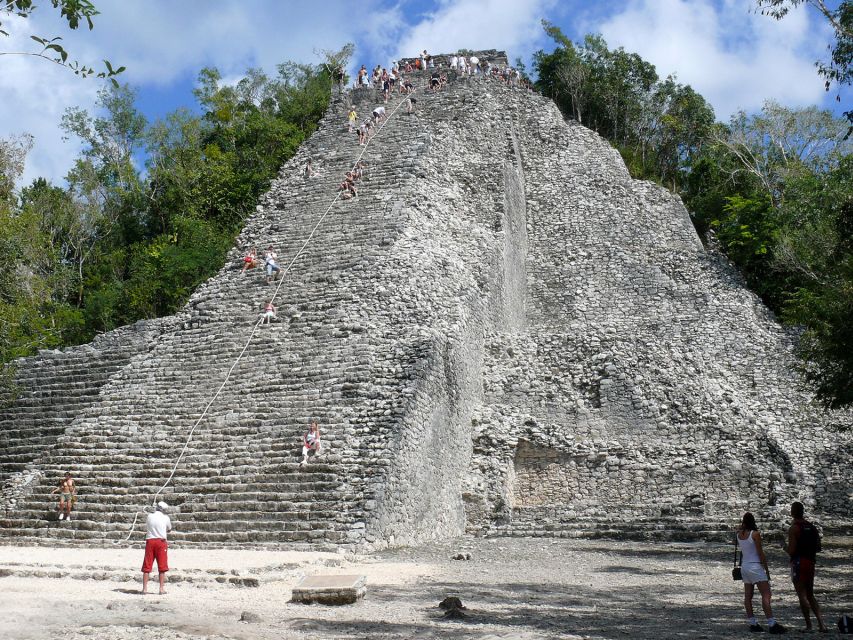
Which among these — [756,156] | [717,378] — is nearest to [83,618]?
[717,378]

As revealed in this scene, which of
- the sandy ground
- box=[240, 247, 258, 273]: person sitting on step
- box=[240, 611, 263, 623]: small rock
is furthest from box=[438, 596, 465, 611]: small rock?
box=[240, 247, 258, 273]: person sitting on step

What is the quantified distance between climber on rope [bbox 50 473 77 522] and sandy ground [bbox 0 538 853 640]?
2.79 ft

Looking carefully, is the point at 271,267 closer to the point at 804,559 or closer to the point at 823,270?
the point at 823,270

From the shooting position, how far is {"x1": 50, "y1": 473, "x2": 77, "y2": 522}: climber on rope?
11.7 metres

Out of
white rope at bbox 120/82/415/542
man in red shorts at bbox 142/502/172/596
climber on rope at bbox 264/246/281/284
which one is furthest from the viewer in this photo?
climber on rope at bbox 264/246/281/284

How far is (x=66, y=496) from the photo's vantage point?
1181 centimetres

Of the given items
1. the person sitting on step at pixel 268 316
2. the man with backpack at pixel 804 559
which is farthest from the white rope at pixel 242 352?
the man with backpack at pixel 804 559

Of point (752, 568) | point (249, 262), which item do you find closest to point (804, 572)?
point (752, 568)

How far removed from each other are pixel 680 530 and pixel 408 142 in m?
12.1

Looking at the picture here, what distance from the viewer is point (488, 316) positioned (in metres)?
17.1

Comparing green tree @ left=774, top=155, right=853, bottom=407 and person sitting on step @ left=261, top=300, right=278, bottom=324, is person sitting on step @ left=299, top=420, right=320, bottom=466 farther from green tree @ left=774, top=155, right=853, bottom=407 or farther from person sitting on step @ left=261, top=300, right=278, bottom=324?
green tree @ left=774, top=155, right=853, bottom=407

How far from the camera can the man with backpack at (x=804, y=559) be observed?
668 centimetres

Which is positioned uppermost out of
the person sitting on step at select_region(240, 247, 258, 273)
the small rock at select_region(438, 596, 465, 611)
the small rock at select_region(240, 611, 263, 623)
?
the person sitting on step at select_region(240, 247, 258, 273)

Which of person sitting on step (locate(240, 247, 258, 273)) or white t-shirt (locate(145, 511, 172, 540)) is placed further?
person sitting on step (locate(240, 247, 258, 273))
